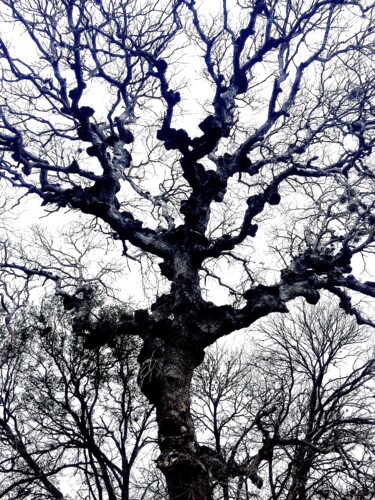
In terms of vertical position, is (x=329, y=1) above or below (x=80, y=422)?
above

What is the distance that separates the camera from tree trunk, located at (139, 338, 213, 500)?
4766 millimetres

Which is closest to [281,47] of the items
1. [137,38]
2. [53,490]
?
[137,38]

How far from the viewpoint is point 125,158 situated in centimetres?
823

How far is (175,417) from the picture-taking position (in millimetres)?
5203

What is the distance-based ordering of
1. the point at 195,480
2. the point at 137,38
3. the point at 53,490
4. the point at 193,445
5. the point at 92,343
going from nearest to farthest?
the point at 195,480, the point at 193,445, the point at 92,343, the point at 137,38, the point at 53,490

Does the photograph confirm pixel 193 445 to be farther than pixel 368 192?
No

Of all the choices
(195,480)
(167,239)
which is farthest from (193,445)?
(167,239)

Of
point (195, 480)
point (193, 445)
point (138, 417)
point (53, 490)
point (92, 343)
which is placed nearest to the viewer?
point (195, 480)

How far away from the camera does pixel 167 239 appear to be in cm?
732

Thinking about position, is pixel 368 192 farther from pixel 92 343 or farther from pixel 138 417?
pixel 138 417

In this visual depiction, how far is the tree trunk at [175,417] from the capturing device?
4.77 metres

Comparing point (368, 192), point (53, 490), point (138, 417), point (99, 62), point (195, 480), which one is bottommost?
point (195, 480)

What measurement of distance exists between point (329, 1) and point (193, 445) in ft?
24.2

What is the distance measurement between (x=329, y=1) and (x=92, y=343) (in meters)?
6.89
